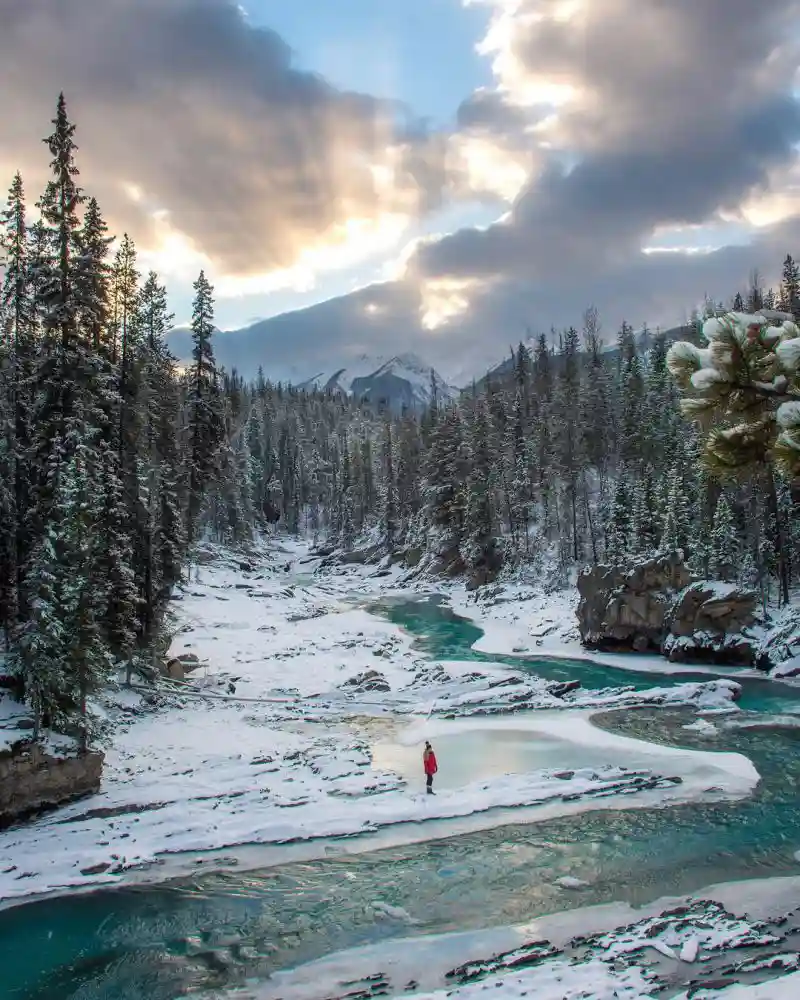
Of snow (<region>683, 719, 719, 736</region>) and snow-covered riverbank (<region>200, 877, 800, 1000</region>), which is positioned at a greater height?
snow-covered riverbank (<region>200, 877, 800, 1000</region>)

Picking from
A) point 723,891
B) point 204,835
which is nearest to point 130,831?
point 204,835

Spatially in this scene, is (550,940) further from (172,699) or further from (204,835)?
(172,699)

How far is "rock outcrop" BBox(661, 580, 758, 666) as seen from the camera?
36.8 m

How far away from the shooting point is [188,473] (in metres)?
39.9

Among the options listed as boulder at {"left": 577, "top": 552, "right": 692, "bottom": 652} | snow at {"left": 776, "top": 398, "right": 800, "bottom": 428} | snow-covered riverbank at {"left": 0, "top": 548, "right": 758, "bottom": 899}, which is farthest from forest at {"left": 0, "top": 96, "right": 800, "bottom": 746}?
boulder at {"left": 577, "top": 552, "right": 692, "bottom": 652}

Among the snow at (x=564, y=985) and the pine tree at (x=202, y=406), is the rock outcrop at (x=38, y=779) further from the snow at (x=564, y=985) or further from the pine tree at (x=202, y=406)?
the pine tree at (x=202, y=406)

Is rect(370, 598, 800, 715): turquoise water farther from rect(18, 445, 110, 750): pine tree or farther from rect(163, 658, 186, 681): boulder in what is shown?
rect(18, 445, 110, 750): pine tree

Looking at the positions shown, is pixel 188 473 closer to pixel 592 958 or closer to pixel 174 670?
pixel 174 670

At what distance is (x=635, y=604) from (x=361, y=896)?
31.4 meters

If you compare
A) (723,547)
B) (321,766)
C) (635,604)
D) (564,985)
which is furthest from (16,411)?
(723,547)

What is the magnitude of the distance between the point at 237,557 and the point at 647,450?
52746mm

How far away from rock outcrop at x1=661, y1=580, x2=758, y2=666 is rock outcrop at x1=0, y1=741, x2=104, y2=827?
31.8 m

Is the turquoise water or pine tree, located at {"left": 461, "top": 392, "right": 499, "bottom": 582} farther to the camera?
pine tree, located at {"left": 461, "top": 392, "right": 499, "bottom": 582}

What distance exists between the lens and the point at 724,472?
5.15 m
